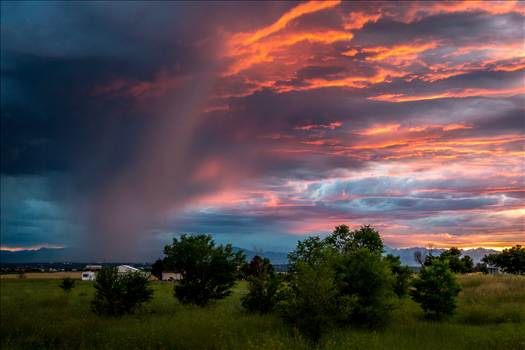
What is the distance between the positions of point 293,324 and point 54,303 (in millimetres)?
25669

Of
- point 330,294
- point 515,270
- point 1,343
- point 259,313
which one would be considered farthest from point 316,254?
point 515,270

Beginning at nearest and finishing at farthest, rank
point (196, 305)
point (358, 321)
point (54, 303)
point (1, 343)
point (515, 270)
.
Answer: point (1, 343), point (358, 321), point (196, 305), point (54, 303), point (515, 270)

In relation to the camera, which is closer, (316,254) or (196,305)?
(316,254)

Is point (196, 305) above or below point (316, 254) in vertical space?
below

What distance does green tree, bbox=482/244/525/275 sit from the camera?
9181 centimetres

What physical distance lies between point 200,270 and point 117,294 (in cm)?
537

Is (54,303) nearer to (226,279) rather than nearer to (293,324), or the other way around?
(226,279)

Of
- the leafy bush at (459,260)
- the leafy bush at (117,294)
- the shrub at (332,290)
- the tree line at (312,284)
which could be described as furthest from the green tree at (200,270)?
the leafy bush at (459,260)

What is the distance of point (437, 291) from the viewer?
3028 centimetres

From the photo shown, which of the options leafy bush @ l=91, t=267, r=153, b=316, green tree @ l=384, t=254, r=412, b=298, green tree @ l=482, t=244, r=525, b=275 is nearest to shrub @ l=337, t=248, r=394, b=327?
green tree @ l=384, t=254, r=412, b=298

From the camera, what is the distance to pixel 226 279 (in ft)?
106

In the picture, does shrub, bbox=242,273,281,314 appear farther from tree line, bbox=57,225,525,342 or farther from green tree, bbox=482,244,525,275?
green tree, bbox=482,244,525,275

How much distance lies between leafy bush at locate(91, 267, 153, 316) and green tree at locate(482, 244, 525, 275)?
81892 millimetres

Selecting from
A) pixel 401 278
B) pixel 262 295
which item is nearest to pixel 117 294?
pixel 262 295
